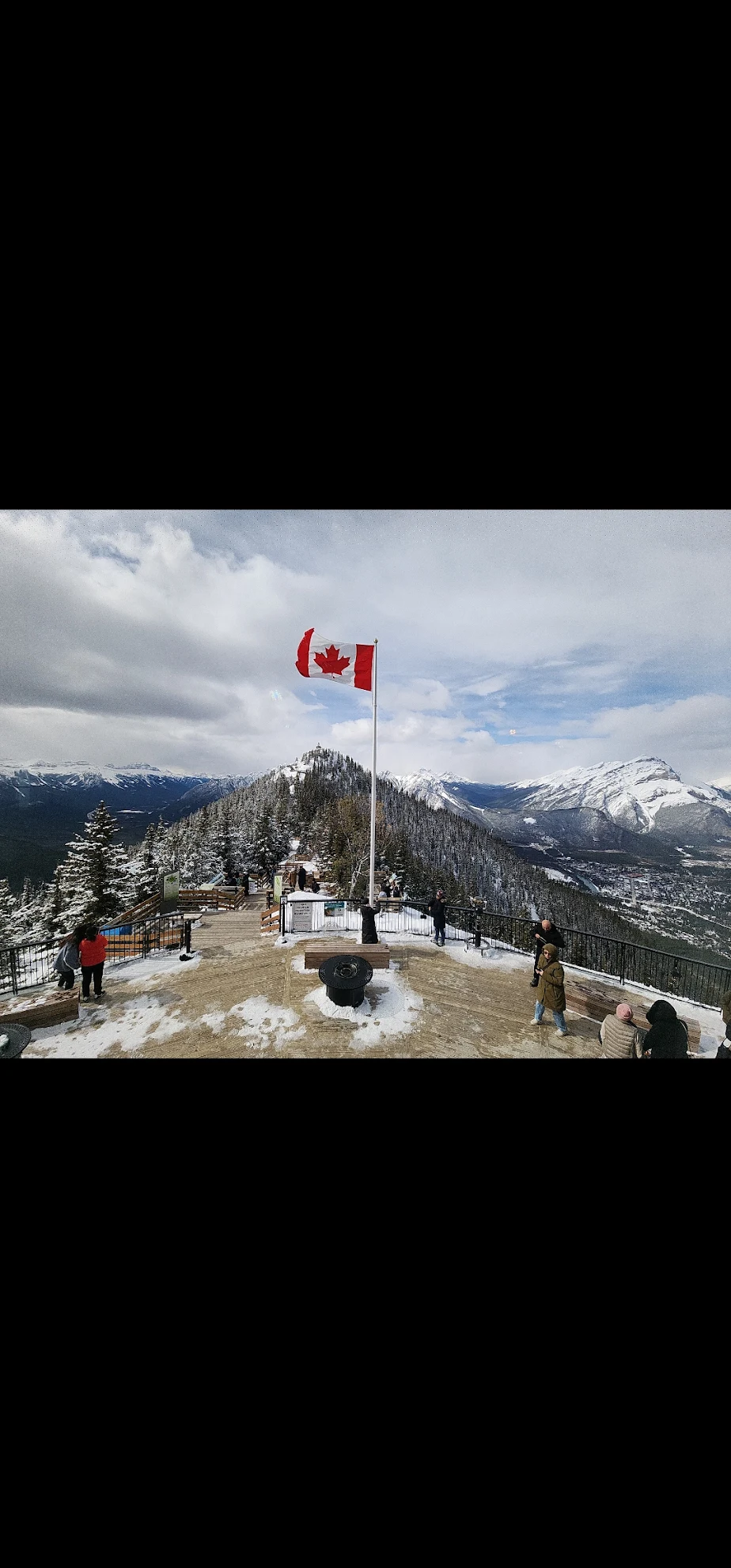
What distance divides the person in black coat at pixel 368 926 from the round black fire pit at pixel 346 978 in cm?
138

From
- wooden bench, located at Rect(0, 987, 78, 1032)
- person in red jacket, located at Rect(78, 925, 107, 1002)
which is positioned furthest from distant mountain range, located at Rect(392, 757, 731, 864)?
wooden bench, located at Rect(0, 987, 78, 1032)

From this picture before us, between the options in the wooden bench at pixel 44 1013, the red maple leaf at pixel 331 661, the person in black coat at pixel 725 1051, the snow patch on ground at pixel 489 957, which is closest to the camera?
the person in black coat at pixel 725 1051

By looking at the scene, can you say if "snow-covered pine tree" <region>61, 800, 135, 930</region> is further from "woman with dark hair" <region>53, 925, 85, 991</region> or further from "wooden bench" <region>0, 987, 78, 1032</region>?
"wooden bench" <region>0, 987, 78, 1032</region>

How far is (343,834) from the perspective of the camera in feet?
76.9

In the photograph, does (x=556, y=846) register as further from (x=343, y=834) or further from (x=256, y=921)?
(x=256, y=921)

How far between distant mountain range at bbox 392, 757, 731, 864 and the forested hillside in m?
4.25

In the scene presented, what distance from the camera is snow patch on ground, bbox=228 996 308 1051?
4062mm

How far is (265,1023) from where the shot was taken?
4340 mm

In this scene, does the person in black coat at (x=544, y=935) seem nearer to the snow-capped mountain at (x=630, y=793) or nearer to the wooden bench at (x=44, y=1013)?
the wooden bench at (x=44, y=1013)

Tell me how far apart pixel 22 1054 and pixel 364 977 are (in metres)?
3.64

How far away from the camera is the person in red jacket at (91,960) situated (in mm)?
4980

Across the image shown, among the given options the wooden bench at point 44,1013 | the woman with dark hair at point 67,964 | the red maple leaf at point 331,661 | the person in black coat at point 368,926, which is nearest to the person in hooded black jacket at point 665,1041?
the person in black coat at point 368,926
